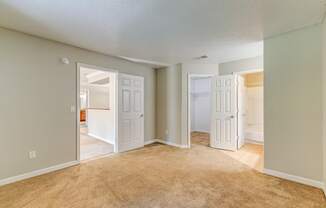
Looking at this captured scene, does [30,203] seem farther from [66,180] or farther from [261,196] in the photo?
[261,196]

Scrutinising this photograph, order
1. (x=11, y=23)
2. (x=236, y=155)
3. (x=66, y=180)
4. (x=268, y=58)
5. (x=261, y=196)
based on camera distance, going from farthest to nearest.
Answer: (x=236, y=155)
(x=268, y=58)
(x=66, y=180)
(x=11, y=23)
(x=261, y=196)

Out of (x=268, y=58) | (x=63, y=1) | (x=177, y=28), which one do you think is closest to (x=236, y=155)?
(x=268, y=58)

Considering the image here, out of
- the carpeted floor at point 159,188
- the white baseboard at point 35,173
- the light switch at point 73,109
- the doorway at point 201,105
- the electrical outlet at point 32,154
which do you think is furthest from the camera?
the doorway at point 201,105

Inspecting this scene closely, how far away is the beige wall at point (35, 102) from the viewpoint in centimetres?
254

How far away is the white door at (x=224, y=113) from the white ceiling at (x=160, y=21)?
1213 millimetres

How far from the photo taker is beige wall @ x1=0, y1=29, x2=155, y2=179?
2.54 metres

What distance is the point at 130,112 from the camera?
4.51m

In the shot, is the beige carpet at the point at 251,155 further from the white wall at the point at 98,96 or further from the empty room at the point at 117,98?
the white wall at the point at 98,96

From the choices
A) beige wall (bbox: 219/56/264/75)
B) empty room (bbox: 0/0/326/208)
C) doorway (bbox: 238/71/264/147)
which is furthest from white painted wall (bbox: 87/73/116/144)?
doorway (bbox: 238/71/264/147)

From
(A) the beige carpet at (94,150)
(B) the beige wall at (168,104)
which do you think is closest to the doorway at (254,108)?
(B) the beige wall at (168,104)

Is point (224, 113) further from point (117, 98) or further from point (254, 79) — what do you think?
point (117, 98)

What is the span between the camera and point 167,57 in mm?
4074

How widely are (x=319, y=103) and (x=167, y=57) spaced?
302 cm

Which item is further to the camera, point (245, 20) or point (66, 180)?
point (66, 180)
